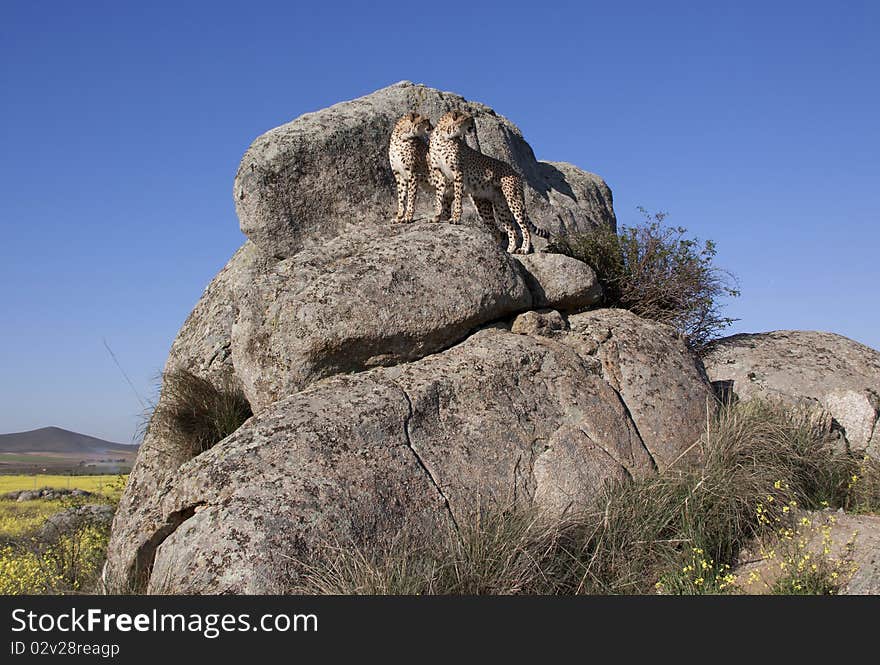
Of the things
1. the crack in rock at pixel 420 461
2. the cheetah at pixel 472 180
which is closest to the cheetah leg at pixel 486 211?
the cheetah at pixel 472 180

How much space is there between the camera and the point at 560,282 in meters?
10.3

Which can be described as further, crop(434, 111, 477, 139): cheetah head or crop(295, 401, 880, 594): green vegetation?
crop(434, 111, 477, 139): cheetah head

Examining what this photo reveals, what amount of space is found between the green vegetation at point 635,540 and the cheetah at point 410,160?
4.95 meters

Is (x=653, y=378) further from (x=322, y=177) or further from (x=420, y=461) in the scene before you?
(x=322, y=177)

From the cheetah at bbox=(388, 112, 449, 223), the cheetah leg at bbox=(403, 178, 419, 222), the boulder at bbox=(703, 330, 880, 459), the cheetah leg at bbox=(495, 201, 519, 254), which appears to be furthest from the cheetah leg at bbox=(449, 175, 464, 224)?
the boulder at bbox=(703, 330, 880, 459)

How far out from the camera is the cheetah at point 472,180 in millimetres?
10695

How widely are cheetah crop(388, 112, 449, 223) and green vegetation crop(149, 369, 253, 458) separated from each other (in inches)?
128

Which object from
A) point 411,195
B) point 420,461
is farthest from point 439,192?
point 420,461

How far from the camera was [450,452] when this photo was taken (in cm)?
767

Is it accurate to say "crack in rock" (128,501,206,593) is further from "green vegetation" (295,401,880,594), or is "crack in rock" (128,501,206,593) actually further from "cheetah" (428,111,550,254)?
"cheetah" (428,111,550,254)

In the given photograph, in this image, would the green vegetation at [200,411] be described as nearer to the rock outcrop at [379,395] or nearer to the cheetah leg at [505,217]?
the rock outcrop at [379,395]

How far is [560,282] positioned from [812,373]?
174 inches

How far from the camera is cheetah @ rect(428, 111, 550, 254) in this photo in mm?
10695

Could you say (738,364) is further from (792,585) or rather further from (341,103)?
(341,103)
